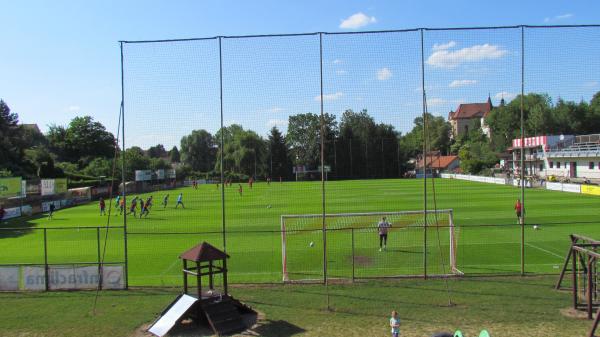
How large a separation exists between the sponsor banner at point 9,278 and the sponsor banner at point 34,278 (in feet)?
0.89

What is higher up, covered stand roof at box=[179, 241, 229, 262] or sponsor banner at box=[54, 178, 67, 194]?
sponsor banner at box=[54, 178, 67, 194]

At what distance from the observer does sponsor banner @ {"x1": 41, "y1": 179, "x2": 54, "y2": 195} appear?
150 ft

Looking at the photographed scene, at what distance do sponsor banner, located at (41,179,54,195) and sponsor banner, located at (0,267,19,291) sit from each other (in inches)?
1293

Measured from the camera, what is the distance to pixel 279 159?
25.3 meters

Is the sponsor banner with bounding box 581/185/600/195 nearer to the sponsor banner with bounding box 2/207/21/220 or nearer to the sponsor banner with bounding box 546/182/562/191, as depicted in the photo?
the sponsor banner with bounding box 546/182/562/191

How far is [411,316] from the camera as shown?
12.2 metres

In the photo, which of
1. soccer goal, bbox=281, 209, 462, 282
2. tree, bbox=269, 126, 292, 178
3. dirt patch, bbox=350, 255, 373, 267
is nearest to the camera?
soccer goal, bbox=281, 209, 462, 282

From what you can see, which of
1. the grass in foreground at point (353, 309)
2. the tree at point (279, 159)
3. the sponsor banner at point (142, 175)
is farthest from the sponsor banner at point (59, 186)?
the grass in foreground at point (353, 309)

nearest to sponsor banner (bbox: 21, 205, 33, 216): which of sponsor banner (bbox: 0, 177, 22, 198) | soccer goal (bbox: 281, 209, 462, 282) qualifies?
sponsor banner (bbox: 0, 177, 22, 198)

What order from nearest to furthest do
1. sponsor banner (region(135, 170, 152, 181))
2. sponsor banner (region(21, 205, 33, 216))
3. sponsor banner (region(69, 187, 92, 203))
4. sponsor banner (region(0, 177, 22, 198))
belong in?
1. sponsor banner (region(0, 177, 22, 198))
2. sponsor banner (region(21, 205, 33, 216))
3. sponsor banner (region(69, 187, 92, 203))
4. sponsor banner (region(135, 170, 152, 181))

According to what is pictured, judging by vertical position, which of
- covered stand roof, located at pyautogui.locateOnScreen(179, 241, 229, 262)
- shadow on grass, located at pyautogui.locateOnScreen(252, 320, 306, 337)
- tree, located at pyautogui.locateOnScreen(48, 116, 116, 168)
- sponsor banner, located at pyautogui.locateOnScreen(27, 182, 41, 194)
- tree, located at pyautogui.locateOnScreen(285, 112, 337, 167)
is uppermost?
tree, located at pyautogui.locateOnScreen(48, 116, 116, 168)

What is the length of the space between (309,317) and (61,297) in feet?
26.9

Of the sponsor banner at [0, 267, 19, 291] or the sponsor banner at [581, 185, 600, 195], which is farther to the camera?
the sponsor banner at [581, 185, 600, 195]

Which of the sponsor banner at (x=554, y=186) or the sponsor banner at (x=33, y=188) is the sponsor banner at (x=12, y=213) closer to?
the sponsor banner at (x=33, y=188)
